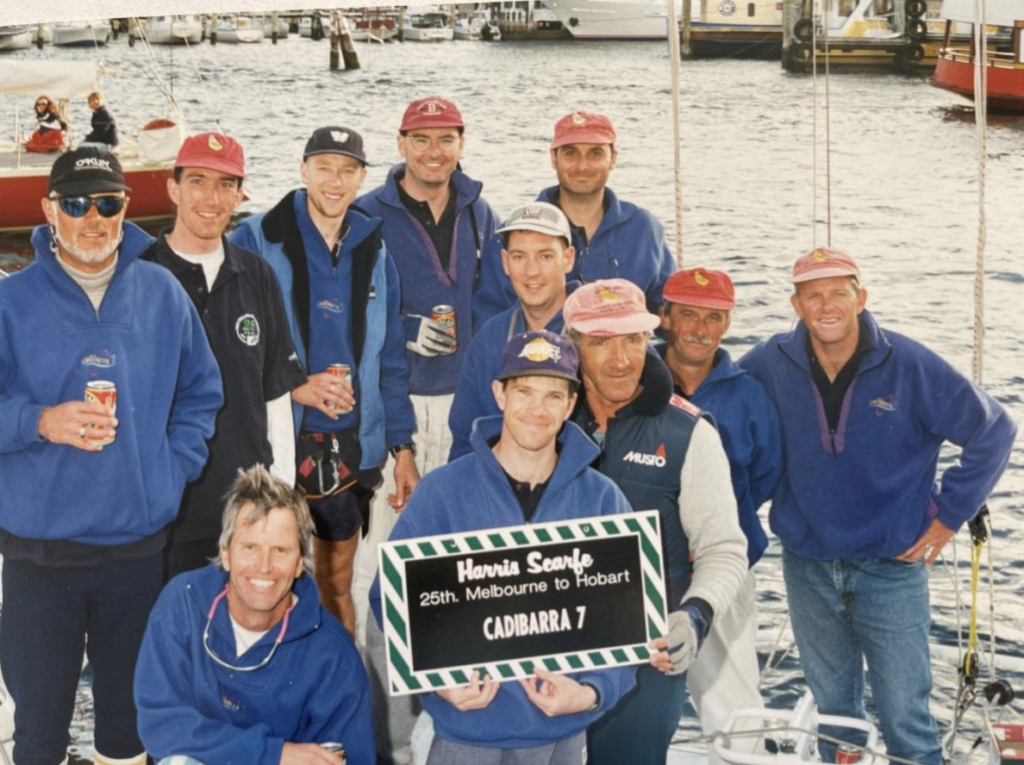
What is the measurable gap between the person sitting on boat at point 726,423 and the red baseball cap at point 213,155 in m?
1.50

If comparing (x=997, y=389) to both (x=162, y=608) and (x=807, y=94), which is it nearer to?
(x=162, y=608)

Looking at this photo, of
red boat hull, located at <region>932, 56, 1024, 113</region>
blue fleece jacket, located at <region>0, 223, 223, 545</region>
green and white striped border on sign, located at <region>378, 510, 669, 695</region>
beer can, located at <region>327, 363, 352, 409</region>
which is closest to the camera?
green and white striped border on sign, located at <region>378, 510, 669, 695</region>

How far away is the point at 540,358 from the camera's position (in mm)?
3809

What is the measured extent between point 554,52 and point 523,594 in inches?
3234

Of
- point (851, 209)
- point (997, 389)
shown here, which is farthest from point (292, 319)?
point (851, 209)

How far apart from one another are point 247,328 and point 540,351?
4.05ft

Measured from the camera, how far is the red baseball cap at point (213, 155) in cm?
462

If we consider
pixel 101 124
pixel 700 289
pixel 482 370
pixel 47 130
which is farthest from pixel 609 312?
pixel 47 130

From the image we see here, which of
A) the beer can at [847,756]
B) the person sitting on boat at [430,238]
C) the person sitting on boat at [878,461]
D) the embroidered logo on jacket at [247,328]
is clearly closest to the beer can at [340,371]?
the embroidered logo on jacket at [247,328]

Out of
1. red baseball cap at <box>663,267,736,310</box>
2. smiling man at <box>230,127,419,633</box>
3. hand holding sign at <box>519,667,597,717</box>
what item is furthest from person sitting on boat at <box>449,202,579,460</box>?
hand holding sign at <box>519,667,597,717</box>

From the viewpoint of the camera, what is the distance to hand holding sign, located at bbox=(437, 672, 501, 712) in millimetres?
3674

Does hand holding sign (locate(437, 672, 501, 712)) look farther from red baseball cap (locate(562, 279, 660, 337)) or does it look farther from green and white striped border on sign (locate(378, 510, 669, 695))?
red baseball cap (locate(562, 279, 660, 337))

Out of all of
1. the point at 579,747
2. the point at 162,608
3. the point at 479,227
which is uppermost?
the point at 479,227

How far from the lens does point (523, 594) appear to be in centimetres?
374
